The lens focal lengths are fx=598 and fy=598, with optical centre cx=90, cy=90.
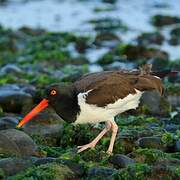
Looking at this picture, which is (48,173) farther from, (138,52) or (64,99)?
(138,52)

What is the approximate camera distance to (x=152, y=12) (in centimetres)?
2147

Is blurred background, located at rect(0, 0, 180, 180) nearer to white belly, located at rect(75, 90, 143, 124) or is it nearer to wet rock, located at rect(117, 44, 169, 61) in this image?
wet rock, located at rect(117, 44, 169, 61)

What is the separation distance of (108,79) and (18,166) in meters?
1.63

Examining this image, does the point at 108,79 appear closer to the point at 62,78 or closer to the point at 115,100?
the point at 115,100

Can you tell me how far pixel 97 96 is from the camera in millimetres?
6926

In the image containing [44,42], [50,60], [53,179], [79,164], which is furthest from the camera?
[44,42]

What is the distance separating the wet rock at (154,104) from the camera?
9.76 metres

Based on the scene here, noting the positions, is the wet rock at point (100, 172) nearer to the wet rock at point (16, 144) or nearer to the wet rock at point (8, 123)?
the wet rock at point (16, 144)

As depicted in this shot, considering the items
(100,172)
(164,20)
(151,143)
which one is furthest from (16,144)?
(164,20)

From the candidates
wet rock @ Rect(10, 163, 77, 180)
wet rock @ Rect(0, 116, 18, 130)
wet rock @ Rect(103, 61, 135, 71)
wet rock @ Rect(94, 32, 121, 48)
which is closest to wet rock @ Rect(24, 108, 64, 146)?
wet rock @ Rect(0, 116, 18, 130)

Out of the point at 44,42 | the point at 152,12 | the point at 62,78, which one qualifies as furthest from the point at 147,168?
the point at 152,12

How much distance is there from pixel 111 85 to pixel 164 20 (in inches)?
521

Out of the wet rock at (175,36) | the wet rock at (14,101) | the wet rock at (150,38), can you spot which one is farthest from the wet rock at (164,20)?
the wet rock at (14,101)

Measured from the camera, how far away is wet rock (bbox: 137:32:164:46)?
1689 cm
